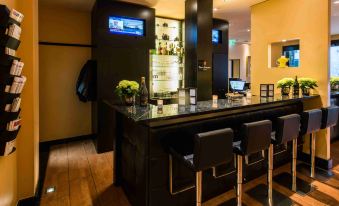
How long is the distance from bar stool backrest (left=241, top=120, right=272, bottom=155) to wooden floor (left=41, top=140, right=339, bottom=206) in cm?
80

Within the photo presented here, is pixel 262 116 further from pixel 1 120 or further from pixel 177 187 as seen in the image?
pixel 1 120

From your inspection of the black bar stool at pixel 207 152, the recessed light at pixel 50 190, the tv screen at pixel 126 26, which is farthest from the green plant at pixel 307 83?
the recessed light at pixel 50 190

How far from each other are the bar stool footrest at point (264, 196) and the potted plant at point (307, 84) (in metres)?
1.67

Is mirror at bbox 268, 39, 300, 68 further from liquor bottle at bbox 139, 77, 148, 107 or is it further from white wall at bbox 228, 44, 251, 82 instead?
white wall at bbox 228, 44, 251, 82

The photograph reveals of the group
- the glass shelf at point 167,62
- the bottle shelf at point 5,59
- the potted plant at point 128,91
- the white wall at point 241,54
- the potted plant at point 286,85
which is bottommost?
the potted plant at point 128,91

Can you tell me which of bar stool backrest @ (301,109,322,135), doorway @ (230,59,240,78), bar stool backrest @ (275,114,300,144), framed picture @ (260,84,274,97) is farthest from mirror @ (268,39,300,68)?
doorway @ (230,59,240,78)

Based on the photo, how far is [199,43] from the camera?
3984 mm

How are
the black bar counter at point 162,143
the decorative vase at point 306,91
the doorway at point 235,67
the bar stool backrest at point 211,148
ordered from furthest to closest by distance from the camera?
the doorway at point 235,67, the decorative vase at point 306,91, the black bar counter at point 162,143, the bar stool backrest at point 211,148

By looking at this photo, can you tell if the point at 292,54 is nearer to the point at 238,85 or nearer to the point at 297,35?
the point at 297,35

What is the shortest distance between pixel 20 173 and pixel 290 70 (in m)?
4.21

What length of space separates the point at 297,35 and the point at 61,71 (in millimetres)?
4570

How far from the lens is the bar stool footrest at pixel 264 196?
246cm

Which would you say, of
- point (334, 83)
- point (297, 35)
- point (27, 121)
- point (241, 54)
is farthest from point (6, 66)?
point (241, 54)

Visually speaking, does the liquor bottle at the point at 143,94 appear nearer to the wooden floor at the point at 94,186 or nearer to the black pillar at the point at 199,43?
the wooden floor at the point at 94,186
